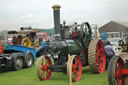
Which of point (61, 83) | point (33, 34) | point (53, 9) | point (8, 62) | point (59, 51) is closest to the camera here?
point (61, 83)

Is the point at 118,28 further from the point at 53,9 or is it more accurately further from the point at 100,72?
the point at 100,72

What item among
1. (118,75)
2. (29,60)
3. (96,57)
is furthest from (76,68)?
(29,60)

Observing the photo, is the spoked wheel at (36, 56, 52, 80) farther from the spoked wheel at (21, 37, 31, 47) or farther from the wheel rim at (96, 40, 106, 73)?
the spoked wheel at (21, 37, 31, 47)

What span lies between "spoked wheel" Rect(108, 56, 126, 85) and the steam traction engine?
1.89m

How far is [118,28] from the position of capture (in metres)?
27.8

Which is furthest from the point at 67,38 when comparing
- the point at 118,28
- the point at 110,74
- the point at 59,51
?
the point at 118,28

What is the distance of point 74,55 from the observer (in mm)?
5961

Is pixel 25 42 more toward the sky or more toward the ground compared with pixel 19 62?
more toward the sky

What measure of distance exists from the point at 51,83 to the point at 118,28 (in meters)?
23.7

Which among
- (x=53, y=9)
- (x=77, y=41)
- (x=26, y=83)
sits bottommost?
(x=26, y=83)

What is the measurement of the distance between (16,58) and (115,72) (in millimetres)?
6002

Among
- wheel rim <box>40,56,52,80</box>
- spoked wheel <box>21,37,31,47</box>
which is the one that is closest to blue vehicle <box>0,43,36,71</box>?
wheel rim <box>40,56,52,80</box>

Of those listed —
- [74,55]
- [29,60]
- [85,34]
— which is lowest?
[29,60]

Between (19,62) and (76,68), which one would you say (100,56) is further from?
(19,62)
